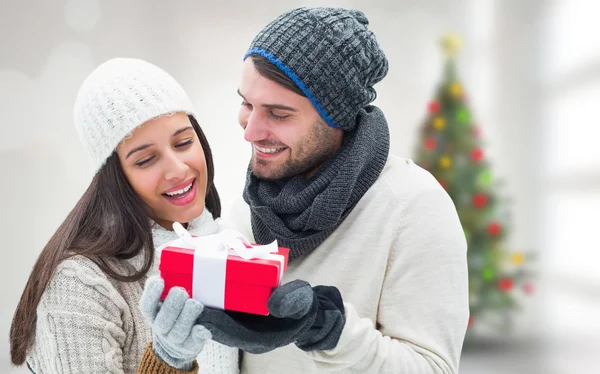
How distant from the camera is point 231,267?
1088mm

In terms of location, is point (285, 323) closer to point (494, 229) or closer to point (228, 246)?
point (228, 246)

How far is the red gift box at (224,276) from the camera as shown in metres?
1.08

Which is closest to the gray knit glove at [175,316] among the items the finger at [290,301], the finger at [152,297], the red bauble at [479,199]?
the finger at [152,297]

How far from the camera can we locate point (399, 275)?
1440 mm

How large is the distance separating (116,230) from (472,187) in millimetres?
3105

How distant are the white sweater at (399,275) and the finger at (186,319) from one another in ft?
1.19

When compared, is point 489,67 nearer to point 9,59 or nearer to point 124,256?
point 9,59

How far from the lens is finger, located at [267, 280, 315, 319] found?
1059 mm

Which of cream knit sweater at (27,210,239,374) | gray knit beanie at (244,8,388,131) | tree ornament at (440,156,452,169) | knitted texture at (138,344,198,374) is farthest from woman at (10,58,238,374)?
tree ornament at (440,156,452,169)

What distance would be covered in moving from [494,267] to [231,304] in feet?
11.2

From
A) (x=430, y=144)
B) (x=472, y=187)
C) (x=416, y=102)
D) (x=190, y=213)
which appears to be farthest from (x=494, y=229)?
(x=190, y=213)

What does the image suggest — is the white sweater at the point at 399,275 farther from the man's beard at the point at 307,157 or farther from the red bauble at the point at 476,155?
the red bauble at the point at 476,155

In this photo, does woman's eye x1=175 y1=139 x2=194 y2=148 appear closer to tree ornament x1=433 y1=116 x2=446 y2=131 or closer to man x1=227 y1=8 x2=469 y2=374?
man x1=227 y1=8 x2=469 y2=374

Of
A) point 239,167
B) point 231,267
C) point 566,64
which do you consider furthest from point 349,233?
point 566,64
